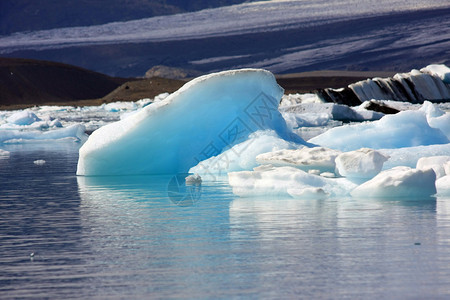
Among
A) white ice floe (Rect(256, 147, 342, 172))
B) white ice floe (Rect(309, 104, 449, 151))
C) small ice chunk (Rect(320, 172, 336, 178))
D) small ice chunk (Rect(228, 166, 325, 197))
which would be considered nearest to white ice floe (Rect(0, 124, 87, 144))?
white ice floe (Rect(309, 104, 449, 151))

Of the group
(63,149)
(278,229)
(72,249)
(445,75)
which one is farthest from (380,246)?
(445,75)

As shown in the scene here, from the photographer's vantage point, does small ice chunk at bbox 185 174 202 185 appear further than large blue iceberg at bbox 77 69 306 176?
No

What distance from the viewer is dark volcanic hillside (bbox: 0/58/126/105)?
227 ft

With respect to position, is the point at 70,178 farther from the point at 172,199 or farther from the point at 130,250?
the point at 130,250

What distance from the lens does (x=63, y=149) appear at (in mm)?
13914

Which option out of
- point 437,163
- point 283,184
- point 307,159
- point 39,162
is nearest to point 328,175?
point 307,159

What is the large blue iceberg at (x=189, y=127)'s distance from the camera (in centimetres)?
776

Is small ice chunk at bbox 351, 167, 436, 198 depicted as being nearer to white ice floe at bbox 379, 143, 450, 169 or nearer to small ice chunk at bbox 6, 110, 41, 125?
white ice floe at bbox 379, 143, 450, 169

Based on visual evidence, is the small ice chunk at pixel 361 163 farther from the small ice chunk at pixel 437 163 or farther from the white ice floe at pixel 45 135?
the white ice floe at pixel 45 135

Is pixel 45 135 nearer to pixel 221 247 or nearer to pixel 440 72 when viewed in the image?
pixel 221 247

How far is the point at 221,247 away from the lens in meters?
3.90

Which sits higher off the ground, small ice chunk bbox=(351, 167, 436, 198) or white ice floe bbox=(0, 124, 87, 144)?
white ice floe bbox=(0, 124, 87, 144)

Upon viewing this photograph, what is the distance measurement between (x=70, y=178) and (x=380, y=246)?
5019 millimetres

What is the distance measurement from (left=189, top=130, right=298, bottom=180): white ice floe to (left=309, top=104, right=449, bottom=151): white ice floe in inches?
41.2
